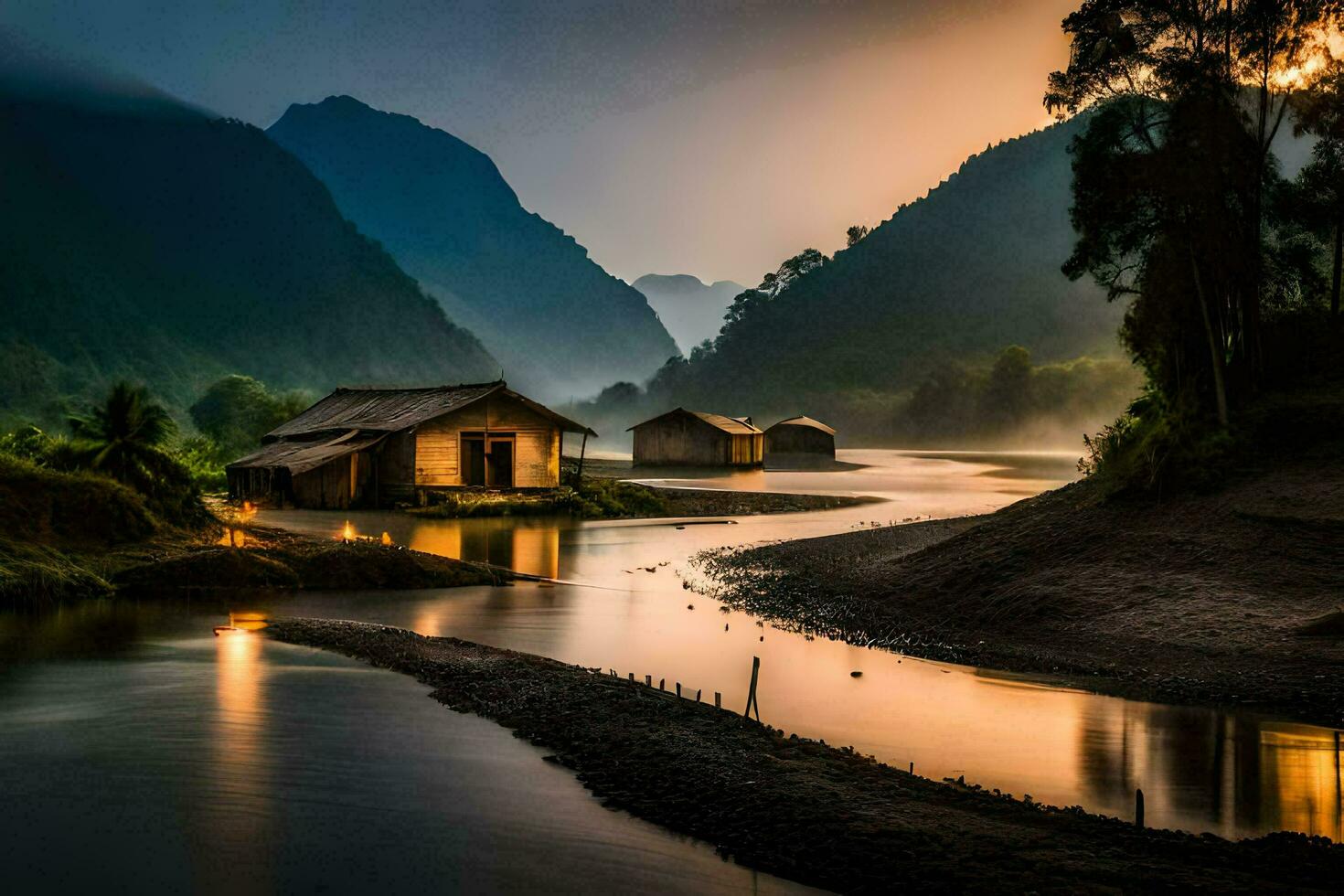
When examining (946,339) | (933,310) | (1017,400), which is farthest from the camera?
Answer: (933,310)

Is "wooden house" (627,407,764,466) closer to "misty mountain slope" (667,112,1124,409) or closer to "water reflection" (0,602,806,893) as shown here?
"water reflection" (0,602,806,893)

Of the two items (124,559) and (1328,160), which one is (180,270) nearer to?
(124,559)

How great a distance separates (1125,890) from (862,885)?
154 cm

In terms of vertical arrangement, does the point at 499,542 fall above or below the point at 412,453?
below

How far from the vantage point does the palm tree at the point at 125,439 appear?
78.5 ft

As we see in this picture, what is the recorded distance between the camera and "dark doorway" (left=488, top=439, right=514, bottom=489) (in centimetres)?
4256

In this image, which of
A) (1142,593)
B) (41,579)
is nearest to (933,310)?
(1142,593)

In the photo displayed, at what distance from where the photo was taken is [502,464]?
43.7 m

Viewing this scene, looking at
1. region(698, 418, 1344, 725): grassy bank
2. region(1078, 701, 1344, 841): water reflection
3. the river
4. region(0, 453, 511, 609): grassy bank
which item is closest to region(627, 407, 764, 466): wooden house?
region(0, 453, 511, 609): grassy bank

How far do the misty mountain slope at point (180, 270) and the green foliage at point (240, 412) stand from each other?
3777cm

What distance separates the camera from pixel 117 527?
21.6 meters

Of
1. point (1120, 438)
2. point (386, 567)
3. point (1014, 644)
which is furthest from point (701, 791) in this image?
point (1120, 438)

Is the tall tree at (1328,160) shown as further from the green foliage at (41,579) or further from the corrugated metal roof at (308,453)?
the corrugated metal roof at (308,453)

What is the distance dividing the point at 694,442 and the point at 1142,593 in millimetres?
57717
